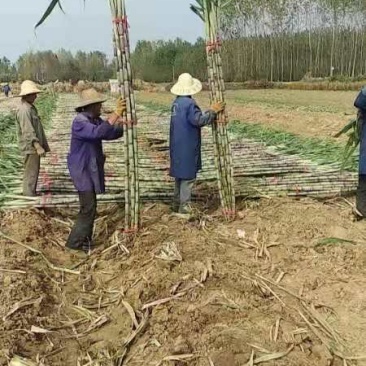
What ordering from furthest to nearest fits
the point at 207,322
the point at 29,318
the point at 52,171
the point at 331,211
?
the point at 52,171, the point at 331,211, the point at 29,318, the point at 207,322

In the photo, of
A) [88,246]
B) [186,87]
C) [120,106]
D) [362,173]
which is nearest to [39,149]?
[88,246]

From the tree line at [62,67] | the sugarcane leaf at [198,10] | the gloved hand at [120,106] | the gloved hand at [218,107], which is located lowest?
the tree line at [62,67]

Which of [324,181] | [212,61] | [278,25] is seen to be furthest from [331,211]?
[278,25]

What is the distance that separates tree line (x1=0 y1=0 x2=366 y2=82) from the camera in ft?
141

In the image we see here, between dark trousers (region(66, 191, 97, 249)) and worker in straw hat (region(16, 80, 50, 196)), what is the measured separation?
1.33m

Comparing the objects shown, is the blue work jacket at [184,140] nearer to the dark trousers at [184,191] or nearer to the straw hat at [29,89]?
the dark trousers at [184,191]

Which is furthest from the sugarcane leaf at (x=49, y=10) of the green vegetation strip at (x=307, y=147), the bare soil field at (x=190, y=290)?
the green vegetation strip at (x=307, y=147)

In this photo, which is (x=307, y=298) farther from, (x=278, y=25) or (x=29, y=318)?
(x=278, y=25)

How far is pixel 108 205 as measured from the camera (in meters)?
5.86

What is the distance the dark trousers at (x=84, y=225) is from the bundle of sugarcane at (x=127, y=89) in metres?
0.36

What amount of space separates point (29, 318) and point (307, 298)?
1825 mm

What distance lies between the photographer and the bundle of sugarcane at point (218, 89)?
16.2 feet

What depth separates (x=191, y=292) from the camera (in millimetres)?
3697

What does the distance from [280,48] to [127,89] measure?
4460 cm
